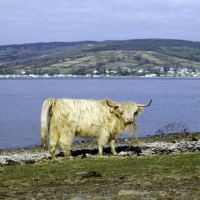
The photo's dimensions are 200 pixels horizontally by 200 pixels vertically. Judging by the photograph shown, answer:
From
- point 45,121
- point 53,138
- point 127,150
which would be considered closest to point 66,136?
point 53,138

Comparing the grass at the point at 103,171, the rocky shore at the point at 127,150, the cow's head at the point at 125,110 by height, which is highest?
the cow's head at the point at 125,110

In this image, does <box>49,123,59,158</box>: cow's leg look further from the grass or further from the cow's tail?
the grass

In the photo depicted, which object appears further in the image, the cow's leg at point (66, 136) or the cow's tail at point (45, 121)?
the cow's leg at point (66, 136)

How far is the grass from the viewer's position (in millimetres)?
9195

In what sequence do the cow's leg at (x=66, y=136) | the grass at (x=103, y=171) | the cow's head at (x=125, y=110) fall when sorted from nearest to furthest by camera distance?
1. the grass at (x=103, y=171)
2. the cow's leg at (x=66, y=136)
3. the cow's head at (x=125, y=110)

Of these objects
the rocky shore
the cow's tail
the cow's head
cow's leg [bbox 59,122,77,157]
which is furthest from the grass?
the cow's head

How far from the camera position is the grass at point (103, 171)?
920 cm

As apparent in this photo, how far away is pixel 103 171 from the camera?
1040 centimetres

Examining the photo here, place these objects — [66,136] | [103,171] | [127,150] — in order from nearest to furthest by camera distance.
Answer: [103,171]
[66,136]
[127,150]

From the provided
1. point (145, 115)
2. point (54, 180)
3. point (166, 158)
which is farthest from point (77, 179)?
point (145, 115)

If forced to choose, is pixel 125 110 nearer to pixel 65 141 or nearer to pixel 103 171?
pixel 65 141

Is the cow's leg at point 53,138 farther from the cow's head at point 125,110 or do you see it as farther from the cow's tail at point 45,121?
the cow's head at point 125,110

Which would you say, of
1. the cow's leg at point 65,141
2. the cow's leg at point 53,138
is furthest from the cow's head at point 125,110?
the cow's leg at point 53,138

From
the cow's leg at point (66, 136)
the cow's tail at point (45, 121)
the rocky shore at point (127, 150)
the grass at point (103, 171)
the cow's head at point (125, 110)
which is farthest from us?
the cow's head at point (125, 110)
